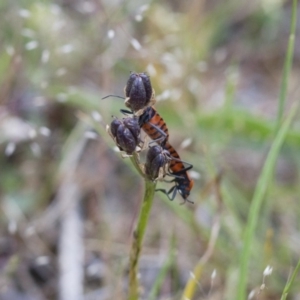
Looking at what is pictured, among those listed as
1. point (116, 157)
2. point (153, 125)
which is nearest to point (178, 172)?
point (153, 125)

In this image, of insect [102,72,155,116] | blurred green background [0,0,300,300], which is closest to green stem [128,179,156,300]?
insect [102,72,155,116]

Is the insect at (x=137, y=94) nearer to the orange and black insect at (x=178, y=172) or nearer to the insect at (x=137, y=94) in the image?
the insect at (x=137, y=94)

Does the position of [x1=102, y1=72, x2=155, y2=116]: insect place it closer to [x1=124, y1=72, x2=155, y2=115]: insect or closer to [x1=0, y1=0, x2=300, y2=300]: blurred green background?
[x1=124, y1=72, x2=155, y2=115]: insect

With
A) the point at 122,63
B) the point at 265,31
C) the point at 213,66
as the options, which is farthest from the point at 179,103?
the point at 265,31

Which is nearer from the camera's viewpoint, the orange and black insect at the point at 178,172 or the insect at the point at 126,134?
the insect at the point at 126,134

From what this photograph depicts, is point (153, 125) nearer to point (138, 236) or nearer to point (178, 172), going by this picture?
point (178, 172)

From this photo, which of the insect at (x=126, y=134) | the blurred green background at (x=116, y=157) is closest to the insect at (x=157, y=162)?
the insect at (x=126, y=134)
